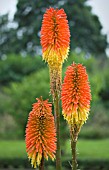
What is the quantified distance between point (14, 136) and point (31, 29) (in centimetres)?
1891

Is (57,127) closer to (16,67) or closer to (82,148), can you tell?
(82,148)

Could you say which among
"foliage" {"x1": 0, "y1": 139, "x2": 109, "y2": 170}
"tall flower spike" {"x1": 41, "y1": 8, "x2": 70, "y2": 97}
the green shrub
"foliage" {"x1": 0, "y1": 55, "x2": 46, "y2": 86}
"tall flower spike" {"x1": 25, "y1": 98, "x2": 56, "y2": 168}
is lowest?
"tall flower spike" {"x1": 25, "y1": 98, "x2": 56, "y2": 168}

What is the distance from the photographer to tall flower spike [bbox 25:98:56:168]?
10.8ft

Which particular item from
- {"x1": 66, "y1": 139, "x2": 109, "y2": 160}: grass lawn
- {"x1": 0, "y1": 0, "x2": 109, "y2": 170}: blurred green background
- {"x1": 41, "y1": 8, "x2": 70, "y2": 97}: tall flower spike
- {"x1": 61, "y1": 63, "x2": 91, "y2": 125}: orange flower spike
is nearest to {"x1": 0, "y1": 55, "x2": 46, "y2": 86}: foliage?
{"x1": 0, "y1": 0, "x2": 109, "y2": 170}: blurred green background

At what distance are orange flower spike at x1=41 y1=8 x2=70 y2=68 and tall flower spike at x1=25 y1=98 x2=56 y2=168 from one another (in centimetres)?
61

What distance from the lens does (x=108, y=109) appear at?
121 feet

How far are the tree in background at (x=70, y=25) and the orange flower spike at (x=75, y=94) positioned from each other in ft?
138

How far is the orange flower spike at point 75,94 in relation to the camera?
3.46 m

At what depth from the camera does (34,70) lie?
138 feet

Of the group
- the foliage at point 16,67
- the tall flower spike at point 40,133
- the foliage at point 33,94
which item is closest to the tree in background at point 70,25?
the foliage at point 33,94

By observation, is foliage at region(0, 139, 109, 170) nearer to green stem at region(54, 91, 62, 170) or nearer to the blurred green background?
the blurred green background

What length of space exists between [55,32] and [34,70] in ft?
125

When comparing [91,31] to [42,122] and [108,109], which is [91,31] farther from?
[42,122]

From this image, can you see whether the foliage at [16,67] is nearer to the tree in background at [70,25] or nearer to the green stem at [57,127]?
the tree in background at [70,25]
